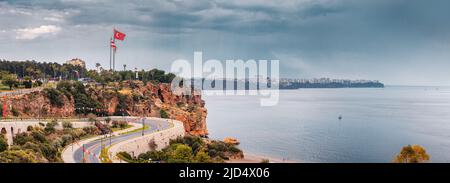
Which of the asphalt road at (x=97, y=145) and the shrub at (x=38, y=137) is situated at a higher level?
the shrub at (x=38, y=137)

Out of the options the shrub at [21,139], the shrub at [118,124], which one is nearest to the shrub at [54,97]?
the shrub at [118,124]

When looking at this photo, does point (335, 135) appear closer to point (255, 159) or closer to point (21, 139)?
point (255, 159)

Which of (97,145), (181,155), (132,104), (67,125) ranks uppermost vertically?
(132,104)

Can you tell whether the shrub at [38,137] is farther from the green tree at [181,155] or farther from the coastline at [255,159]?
the coastline at [255,159]

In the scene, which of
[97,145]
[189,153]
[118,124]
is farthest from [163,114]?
[97,145]

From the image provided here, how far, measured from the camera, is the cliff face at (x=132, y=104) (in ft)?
201

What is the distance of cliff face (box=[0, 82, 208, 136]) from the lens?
201 feet

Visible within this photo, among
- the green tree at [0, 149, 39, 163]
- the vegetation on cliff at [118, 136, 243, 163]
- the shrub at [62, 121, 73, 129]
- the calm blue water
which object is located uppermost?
the shrub at [62, 121, 73, 129]

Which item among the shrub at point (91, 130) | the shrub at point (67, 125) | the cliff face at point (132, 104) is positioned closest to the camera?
the shrub at point (67, 125)

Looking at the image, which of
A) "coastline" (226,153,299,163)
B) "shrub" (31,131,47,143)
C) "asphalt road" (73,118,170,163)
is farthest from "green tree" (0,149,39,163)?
"coastline" (226,153,299,163)

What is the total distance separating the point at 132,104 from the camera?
78.9m

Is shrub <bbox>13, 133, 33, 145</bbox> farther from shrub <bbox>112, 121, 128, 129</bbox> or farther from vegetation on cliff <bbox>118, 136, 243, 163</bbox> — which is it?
shrub <bbox>112, 121, 128, 129</bbox>
